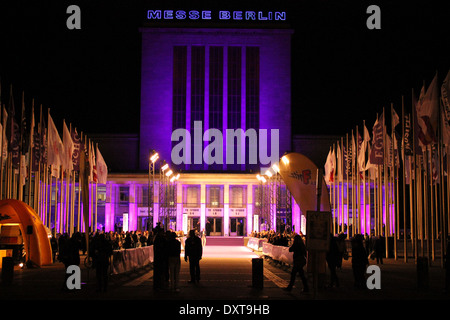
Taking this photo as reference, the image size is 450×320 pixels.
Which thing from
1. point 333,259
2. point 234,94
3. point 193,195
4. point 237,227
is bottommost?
point 237,227

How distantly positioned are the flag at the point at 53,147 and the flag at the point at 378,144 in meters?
20.6

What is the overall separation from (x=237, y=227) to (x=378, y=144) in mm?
47719

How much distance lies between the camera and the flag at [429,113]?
111 ft

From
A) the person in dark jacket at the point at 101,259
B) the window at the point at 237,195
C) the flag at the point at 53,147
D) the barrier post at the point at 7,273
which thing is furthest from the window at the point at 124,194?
the person in dark jacket at the point at 101,259

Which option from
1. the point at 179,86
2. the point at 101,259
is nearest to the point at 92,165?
the point at 101,259

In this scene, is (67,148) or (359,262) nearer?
(359,262)

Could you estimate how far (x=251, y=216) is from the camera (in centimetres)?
8944

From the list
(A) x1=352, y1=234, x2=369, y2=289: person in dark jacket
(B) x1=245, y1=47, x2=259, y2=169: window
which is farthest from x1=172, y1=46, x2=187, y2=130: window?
(A) x1=352, y1=234, x2=369, y2=289: person in dark jacket

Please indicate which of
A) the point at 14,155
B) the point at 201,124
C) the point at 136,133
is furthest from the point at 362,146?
the point at 136,133

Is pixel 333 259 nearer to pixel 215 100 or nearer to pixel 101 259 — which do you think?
pixel 101 259

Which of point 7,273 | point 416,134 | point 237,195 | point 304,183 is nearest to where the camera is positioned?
point 7,273

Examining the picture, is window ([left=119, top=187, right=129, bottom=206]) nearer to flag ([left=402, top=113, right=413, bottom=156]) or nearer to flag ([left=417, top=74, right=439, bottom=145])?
flag ([left=402, top=113, right=413, bottom=156])

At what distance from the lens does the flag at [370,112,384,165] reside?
142 ft

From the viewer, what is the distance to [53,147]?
44.3m
